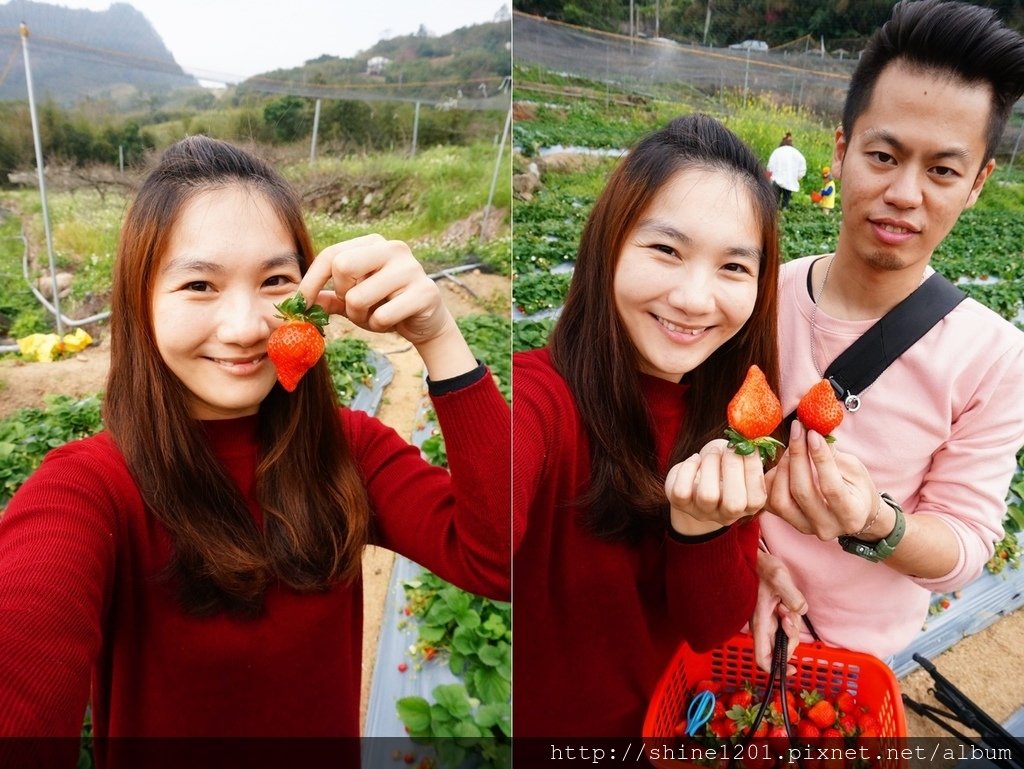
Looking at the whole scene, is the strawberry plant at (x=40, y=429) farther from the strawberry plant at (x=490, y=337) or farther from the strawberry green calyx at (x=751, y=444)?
the strawberry green calyx at (x=751, y=444)

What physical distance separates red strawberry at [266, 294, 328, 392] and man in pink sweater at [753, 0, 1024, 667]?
1.72ft

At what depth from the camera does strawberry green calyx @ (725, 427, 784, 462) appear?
2.00ft

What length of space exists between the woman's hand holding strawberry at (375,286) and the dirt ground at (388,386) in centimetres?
55

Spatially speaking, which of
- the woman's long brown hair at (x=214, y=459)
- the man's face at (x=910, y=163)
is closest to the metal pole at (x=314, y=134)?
the woman's long brown hair at (x=214, y=459)

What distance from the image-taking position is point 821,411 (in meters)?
0.67

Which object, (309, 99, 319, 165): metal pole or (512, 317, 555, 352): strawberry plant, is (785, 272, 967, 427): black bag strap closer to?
(512, 317, 555, 352): strawberry plant

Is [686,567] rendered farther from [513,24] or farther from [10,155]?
[10,155]

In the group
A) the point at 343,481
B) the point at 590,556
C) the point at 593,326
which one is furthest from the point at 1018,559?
the point at 343,481

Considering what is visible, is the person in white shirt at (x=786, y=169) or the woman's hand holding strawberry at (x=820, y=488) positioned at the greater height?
the person in white shirt at (x=786, y=169)

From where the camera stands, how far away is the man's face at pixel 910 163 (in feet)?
2.09

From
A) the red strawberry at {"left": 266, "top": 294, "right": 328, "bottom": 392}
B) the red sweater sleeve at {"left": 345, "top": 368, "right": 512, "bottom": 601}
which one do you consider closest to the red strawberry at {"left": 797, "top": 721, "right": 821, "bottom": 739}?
the red sweater sleeve at {"left": 345, "top": 368, "right": 512, "bottom": 601}

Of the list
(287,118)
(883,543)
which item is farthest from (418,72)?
(883,543)

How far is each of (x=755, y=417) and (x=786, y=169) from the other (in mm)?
290

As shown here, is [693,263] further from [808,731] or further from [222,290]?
[808,731]
